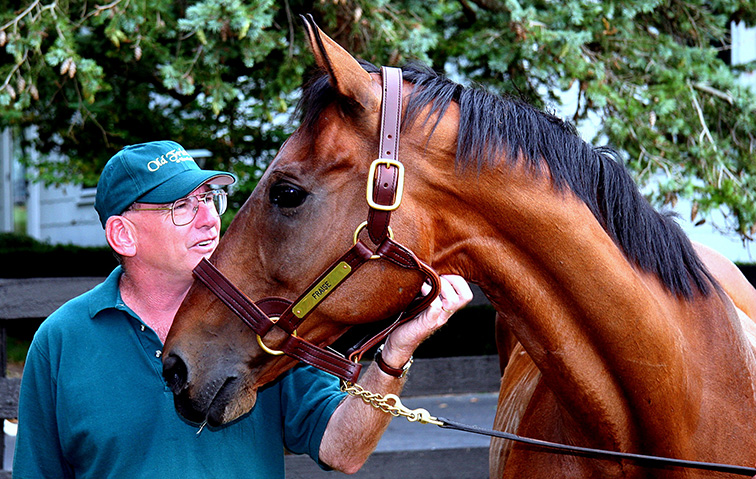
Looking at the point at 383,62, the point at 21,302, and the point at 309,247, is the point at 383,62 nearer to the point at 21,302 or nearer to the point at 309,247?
the point at 21,302

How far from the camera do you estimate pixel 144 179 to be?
7.07 ft

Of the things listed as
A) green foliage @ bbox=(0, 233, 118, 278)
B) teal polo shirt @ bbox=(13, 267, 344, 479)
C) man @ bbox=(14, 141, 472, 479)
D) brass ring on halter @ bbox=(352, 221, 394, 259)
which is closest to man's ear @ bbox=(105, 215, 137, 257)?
man @ bbox=(14, 141, 472, 479)

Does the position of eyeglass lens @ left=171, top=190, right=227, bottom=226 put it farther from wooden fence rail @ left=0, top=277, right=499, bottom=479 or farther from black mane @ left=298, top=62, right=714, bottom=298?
wooden fence rail @ left=0, top=277, right=499, bottom=479

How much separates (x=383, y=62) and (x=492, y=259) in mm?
2915

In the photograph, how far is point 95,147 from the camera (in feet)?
17.1

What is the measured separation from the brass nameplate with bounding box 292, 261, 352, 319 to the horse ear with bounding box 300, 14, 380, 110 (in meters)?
0.40

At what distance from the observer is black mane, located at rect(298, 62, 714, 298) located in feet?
5.92

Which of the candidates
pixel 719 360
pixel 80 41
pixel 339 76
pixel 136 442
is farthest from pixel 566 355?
pixel 80 41

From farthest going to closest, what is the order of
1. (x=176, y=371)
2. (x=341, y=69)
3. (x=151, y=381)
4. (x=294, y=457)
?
(x=294, y=457) → (x=151, y=381) → (x=176, y=371) → (x=341, y=69)

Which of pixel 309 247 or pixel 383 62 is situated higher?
pixel 309 247

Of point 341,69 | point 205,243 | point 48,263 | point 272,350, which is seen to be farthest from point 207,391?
point 48,263

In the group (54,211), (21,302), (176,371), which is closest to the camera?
(176,371)

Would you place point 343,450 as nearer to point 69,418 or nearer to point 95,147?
point 69,418

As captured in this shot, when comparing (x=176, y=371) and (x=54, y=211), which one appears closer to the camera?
(x=176, y=371)
